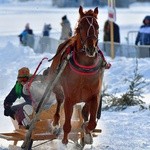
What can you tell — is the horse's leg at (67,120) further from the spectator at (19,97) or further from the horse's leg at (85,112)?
the spectator at (19,97)

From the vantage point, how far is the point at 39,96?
9.25 m

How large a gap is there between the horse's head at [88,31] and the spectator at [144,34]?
36.8 ft

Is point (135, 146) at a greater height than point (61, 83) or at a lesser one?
lesser

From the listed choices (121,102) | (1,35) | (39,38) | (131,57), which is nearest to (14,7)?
(1,35)

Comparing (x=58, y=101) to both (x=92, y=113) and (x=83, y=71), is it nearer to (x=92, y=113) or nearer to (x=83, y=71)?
(x=92, y=113)

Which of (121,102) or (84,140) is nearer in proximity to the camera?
(84,140)

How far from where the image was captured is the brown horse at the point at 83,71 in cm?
780

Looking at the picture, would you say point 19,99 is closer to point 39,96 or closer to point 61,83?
point 39,96

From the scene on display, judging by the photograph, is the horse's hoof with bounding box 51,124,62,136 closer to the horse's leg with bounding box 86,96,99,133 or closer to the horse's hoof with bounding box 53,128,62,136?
the horse's hoof with bounding box 53,128,62,136

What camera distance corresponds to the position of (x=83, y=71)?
7.93m

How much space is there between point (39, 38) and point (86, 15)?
52.7ft

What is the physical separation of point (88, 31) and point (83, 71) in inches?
20.5

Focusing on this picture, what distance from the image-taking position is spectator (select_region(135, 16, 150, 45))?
62.7 feet

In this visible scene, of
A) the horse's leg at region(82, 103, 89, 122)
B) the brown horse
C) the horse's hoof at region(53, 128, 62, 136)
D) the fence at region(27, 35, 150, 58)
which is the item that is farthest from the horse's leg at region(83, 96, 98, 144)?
the fence at region(27, 35, 150, 58)
